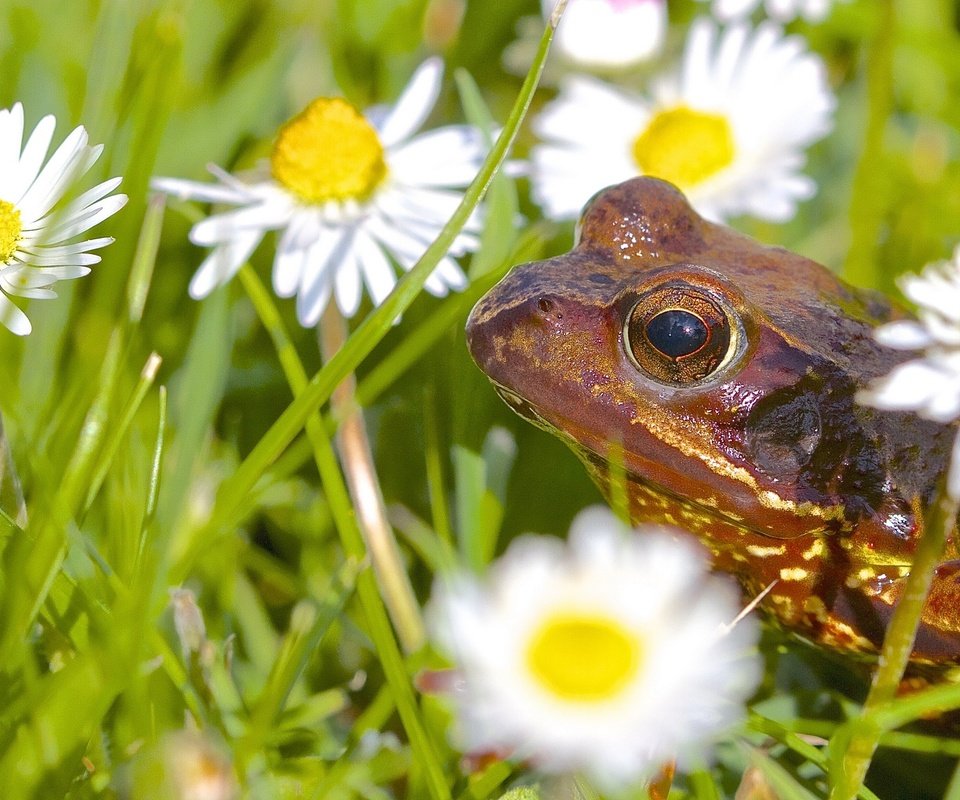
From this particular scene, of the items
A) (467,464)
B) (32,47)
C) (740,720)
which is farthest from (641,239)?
(32,47)

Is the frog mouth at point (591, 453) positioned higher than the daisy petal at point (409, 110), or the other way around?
the daisy petal at point (409, 110)

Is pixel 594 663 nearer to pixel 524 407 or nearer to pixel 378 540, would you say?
pixel 524 407

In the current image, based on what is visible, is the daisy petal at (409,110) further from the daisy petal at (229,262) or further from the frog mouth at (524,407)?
the frog mouth at (524,407)

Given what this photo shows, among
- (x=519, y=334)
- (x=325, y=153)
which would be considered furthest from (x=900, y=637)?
(x=325, y=153)

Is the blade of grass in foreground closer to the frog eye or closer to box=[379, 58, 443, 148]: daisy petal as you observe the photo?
the frog eye

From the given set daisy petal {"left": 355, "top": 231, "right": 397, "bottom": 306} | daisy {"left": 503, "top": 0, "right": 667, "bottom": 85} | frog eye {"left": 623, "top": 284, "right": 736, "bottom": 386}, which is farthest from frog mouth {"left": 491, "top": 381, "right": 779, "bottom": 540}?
daisy {"left": 503, "top": 0, "right": 667, "bottom": 85}

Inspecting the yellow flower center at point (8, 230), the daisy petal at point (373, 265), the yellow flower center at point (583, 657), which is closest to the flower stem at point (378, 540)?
the daisy petal at point (373, 265)

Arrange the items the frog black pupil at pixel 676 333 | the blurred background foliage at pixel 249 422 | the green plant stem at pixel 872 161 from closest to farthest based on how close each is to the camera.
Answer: the blurred background foliage at pixel 249 422
the frog black pupil at pixel 676 333
the green plant stem at pixel 872 161
